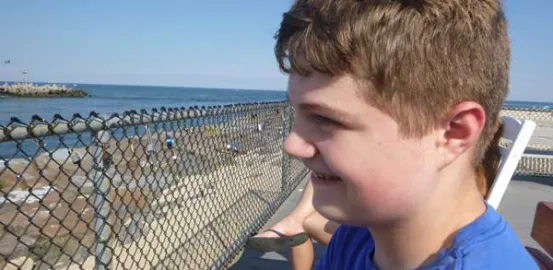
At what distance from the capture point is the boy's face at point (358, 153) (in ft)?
3.32

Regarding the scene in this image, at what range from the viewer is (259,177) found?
5633mm

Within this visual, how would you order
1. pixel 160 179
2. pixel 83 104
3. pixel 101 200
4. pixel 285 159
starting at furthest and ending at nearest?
pixel 83 104
pixel 285 159
pixel 160 179
pixel 101 200

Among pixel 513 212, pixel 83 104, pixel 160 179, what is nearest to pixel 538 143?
pixel 513 212

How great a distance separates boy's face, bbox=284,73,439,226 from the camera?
101 cm

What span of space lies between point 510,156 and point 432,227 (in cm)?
153

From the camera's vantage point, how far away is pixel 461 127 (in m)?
1.02

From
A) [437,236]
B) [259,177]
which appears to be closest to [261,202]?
[259,177]

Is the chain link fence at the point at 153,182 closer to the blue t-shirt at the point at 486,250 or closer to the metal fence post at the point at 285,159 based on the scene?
the metal fence post at the point at 285,159

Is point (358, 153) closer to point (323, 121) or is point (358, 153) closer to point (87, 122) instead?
point (323, 121)

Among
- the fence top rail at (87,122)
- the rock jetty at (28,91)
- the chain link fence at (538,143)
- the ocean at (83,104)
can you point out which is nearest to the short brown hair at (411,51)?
the fence top rail at (87,122)

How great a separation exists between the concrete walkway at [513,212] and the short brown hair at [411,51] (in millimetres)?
2847

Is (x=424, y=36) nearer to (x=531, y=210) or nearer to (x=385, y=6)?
(x=385, y=6)

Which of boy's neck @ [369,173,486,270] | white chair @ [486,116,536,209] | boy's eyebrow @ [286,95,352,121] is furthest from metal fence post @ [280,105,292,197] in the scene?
boy's eyebrow @ [286,95,352,121]

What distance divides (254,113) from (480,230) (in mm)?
3716
